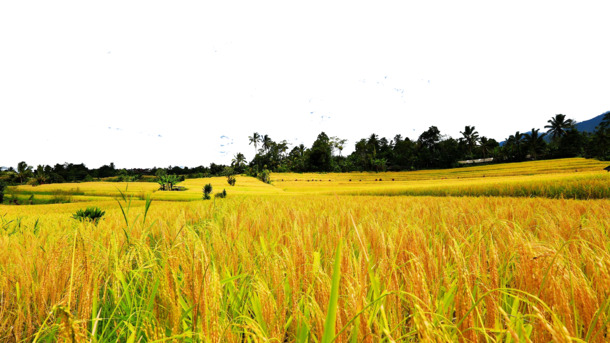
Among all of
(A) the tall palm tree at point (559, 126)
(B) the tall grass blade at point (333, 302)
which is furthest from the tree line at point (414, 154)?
(B) the tall grass blade at point (333, 302)

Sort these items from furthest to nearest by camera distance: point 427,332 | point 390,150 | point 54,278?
1. point 390,150
2. point 54,278
3. point 427,332

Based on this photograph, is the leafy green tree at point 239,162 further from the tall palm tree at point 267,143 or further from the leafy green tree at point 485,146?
the leafy green tree at point 485,146

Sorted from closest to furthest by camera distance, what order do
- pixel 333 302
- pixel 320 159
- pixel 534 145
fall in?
1. pixel 333 302
2. pixel 534 145
3. pixel 320 159

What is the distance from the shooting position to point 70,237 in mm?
2006

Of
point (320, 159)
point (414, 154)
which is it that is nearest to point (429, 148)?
point (414, 154)

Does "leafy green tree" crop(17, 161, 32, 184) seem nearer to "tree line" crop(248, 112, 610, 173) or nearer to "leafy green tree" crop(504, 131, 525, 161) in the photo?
"tree line" crop(248, 112, 610, 173)

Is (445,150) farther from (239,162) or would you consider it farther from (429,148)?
(239,162)

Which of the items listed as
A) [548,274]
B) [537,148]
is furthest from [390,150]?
[548,274]

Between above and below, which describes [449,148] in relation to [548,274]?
above

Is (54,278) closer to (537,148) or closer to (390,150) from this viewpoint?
(390,150)

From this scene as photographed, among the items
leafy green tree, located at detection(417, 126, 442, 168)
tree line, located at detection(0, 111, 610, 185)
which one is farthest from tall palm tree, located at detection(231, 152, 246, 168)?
leafy green tree, located at detection(417, 126, 442, 168)

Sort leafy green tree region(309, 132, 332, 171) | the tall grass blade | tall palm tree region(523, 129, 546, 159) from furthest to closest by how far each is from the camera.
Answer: leafy green tree region(309, 132, 332, 171) < tall palm tree region(523, 129, 546, 159) < the tall grass blade

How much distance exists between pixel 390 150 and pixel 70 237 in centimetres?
7056

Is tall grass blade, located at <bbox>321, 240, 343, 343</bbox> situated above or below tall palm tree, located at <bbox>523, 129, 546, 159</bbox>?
below
